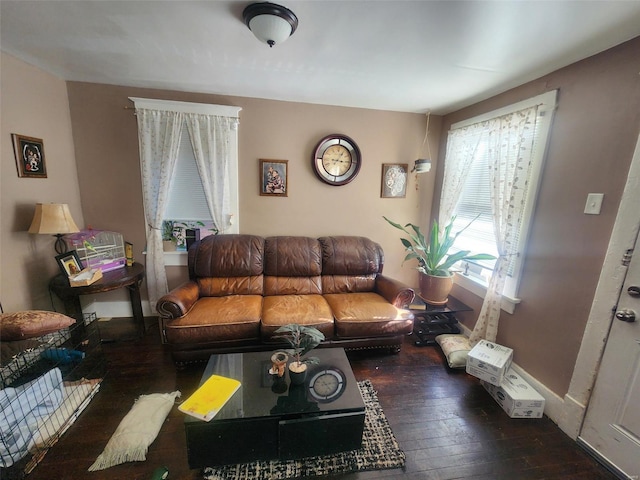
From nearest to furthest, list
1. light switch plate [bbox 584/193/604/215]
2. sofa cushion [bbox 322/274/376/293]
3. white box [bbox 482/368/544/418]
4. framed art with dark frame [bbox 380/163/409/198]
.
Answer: light switch plate [bbox 584/193/604/215] → white box [bbox 482/368/544/418] → sofa cushion [bbox 322/274/376/293] → framed art with dark frame [bbox 380/163/409/198]

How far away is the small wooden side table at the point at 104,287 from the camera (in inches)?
83.4

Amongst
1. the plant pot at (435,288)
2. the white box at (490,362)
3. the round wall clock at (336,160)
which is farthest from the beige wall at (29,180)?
the white box at (490,362)

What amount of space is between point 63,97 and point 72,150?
0.48 meters

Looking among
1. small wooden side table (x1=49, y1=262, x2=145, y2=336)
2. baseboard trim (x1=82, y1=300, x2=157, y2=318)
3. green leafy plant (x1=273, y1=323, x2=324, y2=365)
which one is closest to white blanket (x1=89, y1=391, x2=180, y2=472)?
small wooden side table (x1=49, y1=262, x2=145, y2=336)

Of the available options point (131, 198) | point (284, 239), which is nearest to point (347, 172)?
point (284, 239)

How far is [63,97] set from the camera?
2.40 m

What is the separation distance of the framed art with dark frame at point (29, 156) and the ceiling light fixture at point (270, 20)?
2.10 metres

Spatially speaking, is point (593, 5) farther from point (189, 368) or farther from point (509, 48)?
point (189, 368)

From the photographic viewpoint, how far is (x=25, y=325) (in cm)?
146

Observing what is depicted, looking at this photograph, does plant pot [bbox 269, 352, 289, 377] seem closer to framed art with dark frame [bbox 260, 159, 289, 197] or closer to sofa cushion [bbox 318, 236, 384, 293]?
sofa cushion [bbox 318, 236, 384, 293]

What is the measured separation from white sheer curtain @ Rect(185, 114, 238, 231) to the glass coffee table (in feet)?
6.31

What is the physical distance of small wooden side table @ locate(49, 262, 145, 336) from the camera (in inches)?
83.4

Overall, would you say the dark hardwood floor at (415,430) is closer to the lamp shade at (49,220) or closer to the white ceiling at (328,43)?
the lamp shade at (49,220)

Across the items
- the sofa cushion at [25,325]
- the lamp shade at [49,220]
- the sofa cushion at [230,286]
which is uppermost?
the lamp shade at [49,220]
